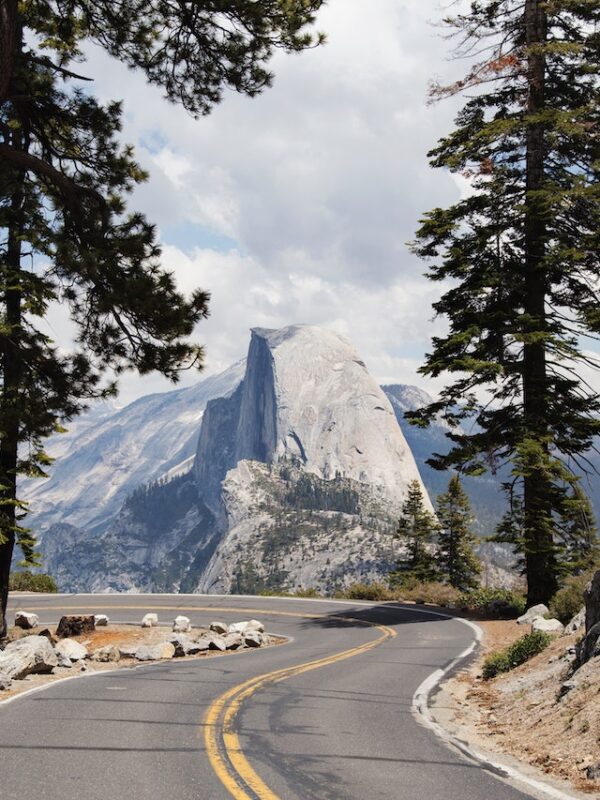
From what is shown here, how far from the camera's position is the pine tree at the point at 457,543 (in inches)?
2032

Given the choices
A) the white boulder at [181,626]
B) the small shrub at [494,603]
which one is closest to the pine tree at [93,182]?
the white boulder at [181,626]

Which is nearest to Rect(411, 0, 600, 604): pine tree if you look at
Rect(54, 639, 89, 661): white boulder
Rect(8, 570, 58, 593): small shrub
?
Rect(54, 639, 89, 661): white boulder

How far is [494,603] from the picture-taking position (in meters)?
22.8

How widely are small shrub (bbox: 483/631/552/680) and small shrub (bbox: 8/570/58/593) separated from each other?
27.8 metres

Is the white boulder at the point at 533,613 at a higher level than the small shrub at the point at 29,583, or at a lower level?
higher

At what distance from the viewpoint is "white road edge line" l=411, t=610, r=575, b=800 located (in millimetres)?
5727

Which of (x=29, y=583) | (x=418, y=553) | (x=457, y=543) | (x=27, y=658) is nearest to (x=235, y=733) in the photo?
(x=27, y=658)

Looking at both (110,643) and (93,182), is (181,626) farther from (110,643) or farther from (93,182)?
(93,182)

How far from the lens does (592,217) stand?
19.4 m

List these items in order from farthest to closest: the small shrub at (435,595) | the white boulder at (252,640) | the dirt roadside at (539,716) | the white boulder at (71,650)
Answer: the small shrub at (435,595)
the white boulder at (252,640)
the white boulder at (71,650)
the dirt roadside at (539,716)

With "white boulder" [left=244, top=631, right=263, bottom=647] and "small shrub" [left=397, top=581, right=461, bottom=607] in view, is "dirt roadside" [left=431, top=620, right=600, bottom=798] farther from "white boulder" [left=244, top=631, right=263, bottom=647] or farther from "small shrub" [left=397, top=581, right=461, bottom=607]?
"small shrub" [left=397, top=581, right=461, bottom=607]

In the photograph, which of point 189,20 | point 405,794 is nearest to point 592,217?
point 189,20

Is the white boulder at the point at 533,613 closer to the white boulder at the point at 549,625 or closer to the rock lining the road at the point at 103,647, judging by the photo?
the white boulder at the point at 549,625

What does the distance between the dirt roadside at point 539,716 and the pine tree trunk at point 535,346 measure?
7.55 m
